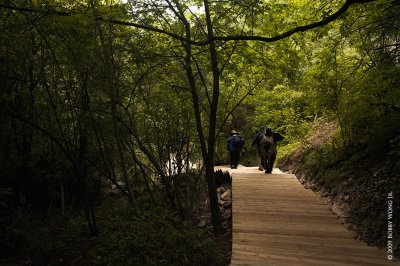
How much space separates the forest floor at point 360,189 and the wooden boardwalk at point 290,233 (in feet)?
0.78

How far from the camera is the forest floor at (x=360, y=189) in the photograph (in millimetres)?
5400

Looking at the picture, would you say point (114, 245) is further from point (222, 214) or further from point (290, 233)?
point (222, 214)

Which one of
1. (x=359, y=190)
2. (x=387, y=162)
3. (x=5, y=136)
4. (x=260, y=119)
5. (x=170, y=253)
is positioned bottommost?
(x=170, y=253)

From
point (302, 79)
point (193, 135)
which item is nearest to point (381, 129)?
point (302, 79)

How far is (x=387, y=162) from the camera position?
6.55 m

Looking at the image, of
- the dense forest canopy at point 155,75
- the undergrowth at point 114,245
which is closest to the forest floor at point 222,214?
the undergrowth at point 114,245

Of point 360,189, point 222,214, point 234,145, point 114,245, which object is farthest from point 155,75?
point 360,189

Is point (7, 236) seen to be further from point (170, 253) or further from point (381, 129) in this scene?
point (381, 129)

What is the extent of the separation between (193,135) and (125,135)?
239 cm

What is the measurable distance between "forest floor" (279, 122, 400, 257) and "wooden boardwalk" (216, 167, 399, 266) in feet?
0.78

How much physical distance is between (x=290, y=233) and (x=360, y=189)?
2.10 meters

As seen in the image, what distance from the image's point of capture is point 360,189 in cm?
658

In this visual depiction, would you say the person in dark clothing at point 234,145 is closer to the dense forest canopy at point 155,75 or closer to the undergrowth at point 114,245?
the dense forest canopy at point 155,75

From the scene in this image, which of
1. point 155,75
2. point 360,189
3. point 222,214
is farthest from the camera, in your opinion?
point 222,214
